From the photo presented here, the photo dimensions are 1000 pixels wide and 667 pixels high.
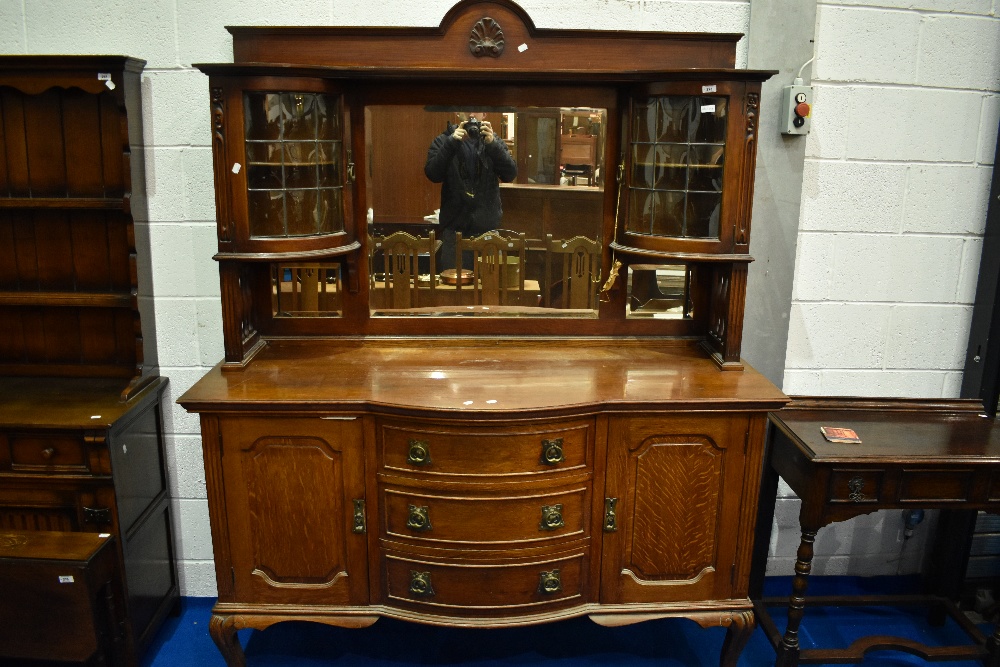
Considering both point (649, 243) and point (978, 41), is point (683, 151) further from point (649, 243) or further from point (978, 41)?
point (978, 41)

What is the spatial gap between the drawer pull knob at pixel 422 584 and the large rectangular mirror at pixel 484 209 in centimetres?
82

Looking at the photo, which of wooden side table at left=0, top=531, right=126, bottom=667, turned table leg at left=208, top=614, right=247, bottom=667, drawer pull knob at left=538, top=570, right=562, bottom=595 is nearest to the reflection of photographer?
drawer pull knob at left=538, top=570, right=562, bottom=595

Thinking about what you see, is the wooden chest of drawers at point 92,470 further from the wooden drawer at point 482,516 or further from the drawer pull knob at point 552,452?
the drawer pull knob at point 552,452

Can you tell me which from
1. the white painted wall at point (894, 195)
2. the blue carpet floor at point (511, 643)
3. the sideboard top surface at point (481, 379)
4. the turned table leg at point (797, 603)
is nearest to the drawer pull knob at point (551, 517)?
the sideboard top surface at point (481, 379)

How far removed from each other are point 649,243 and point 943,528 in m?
1.61

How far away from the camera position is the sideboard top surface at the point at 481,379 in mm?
2096

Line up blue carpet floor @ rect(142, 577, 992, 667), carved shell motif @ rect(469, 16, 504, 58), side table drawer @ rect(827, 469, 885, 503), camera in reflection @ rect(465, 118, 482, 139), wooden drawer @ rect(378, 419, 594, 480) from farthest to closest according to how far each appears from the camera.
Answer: blue carpet floor @ rect(142, 577, 992, 667)
camera in reflection @ rect(465, 118, 482, 139)
carved shell motif @ rect(469, 16, 504, 58)
side table drawer @ rect(827, 469, 885, 503)
wooden drawer @ rect(378, 419, 594, 480)

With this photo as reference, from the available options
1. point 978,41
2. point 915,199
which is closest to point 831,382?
point 915,199

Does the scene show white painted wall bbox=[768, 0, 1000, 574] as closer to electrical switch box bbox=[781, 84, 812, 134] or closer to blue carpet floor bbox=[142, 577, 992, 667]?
electrical switch box bbox=[781, 84, 812, 134]

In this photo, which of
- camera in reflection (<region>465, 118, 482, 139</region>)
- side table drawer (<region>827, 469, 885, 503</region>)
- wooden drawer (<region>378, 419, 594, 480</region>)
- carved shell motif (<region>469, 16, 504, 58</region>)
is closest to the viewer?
wooden drawer (<region>378, 419, 594, 480</region>)

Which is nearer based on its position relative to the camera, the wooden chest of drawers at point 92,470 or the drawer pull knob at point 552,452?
the drawer pull knob at point 552,452

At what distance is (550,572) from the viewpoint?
2.24m

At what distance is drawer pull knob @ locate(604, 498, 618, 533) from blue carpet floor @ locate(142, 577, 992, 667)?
0.57 m

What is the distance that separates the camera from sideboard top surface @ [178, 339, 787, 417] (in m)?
2.10
